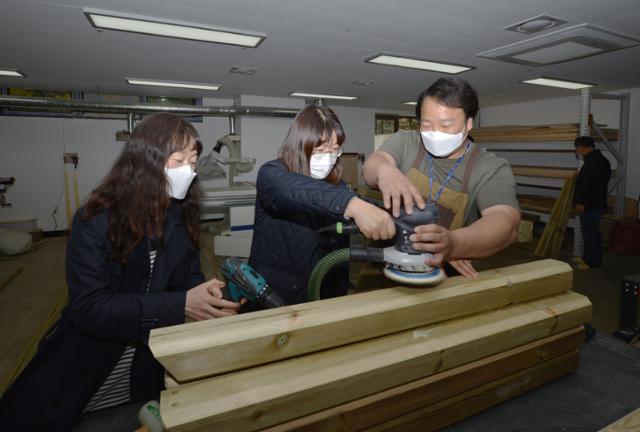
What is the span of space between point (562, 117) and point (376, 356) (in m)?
9.20

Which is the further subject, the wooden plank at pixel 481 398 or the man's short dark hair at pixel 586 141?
the man's short dark hair at pixel 586 141

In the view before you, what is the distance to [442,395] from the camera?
1.01m

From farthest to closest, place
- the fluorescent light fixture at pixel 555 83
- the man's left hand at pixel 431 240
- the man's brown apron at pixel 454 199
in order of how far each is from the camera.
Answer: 1. the fluorescent light fixture at pixel 555 83
2. the man's brown apron at pixel 454 199
3. the man's left hand at pixel 431 240

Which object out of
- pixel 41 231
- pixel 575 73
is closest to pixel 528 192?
pixel 575 73

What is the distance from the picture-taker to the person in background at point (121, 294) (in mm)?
1187

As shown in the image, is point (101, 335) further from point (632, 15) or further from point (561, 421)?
point (632, 15)

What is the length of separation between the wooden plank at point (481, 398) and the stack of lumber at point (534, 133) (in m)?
5.34

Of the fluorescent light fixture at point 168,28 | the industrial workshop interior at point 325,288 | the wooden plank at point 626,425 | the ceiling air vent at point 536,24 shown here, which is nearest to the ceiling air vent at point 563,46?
the industrial workshop interior at point 325,288

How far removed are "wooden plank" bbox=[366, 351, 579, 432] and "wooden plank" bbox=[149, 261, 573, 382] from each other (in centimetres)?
22

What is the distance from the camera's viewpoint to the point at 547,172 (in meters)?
6.40

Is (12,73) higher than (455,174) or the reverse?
higher

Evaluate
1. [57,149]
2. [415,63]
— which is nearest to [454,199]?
[415,63]

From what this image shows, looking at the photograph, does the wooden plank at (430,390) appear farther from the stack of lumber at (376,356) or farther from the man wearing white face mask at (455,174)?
the man wearing white face mask at (455,174)

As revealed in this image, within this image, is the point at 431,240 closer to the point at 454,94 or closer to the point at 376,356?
the point at 376,356
